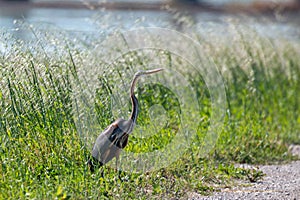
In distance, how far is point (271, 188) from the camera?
6020 millimetres

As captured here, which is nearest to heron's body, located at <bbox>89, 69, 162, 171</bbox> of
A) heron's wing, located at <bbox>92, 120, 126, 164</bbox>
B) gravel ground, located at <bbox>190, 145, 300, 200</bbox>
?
heron's wing, located at <bbox>92, 120, 126, 164</bbox>

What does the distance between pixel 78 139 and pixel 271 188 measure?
5.37 feet

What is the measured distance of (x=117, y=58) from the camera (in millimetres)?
6875

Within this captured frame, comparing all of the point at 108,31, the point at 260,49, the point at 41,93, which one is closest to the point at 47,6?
the point at 260,49

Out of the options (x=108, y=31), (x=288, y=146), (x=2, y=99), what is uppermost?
(x=108, y=31)

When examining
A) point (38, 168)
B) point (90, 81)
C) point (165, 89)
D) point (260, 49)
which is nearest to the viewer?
point (38, 168)

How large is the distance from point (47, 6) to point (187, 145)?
572 inches

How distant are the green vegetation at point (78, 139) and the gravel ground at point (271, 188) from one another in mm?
122

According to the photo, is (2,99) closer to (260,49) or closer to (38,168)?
(38,168)

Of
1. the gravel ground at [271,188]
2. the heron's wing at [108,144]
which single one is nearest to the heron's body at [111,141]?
the heron's wing at [108,144]

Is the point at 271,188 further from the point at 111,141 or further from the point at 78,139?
the point at 78,139

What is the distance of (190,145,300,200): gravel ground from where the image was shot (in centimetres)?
574

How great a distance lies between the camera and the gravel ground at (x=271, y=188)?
5.74m

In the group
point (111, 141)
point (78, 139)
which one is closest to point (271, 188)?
point (111, 141)
